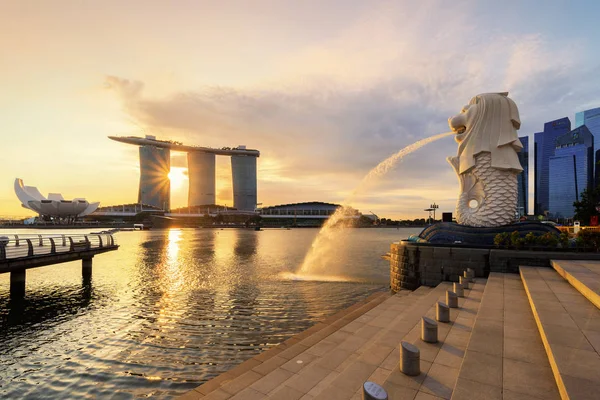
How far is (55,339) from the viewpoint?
13.8m

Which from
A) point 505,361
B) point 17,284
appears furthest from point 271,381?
point 17,284

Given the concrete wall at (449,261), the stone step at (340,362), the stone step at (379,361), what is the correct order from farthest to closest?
the concrete wall at (449,261) → the stone step at (340,362) → the stone step at (379,361)

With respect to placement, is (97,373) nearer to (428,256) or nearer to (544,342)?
(544,342)

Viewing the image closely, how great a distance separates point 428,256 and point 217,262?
25.2 meters

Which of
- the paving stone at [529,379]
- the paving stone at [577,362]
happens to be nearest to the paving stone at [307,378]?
the paving stone at [529,379]

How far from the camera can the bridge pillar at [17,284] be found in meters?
20.8

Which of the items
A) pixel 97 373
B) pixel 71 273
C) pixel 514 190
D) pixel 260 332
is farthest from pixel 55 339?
pixel 514 190

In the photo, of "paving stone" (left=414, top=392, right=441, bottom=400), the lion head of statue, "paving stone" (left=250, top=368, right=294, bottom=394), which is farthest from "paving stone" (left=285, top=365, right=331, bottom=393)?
the lion head of statue

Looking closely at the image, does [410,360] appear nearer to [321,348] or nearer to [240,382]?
[321,348]

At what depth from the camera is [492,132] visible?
23.3 meters

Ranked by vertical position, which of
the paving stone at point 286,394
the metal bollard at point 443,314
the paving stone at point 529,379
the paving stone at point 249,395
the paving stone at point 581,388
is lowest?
the paving stone at point 249,395

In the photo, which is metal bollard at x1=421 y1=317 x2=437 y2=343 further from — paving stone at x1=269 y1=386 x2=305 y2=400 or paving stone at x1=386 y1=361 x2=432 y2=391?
paving stone at x1=269 y1=386 x2=305 y2=400

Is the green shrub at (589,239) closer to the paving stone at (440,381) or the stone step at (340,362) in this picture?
the stone step at (340,362)

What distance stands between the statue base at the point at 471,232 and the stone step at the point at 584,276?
4822 mm
